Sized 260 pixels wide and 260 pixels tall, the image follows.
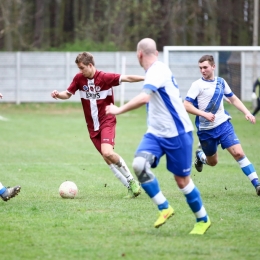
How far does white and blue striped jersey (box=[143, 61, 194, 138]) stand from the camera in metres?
6.42

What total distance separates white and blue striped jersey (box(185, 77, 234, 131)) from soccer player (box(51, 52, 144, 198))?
1.12 meters

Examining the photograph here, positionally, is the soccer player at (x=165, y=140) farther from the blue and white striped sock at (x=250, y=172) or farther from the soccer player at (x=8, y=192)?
the blue and white striped sock at (x=250, y=172)

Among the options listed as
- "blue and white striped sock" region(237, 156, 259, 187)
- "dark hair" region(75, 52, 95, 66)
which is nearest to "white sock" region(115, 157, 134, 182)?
"dark hair" region(75, 52, 95, 66)

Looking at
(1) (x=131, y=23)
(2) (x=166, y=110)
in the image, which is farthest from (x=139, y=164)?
(1) (x=131, y=23)

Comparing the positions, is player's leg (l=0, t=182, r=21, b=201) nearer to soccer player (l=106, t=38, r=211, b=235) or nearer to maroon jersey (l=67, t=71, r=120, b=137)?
maroon jersey (l=67, t=71, r=120, b=137)

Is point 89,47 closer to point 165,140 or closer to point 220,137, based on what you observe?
point 220,137

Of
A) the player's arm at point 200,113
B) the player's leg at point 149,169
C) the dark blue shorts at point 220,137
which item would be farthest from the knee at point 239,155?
the player's leg at point 149,169

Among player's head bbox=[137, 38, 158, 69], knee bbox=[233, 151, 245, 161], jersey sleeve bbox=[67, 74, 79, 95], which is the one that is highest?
player's head bbox=[137, 38, 158, 69]

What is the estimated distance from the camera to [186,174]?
6.47 metres

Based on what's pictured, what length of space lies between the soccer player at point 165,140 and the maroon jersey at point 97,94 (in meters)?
2.43

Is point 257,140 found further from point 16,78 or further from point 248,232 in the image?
point 16,78

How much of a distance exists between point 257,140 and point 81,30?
81.5 feet

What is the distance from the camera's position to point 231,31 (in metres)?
41.9

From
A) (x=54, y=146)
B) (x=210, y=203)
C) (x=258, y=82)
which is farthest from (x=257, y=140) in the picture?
(x=210, y=203)
